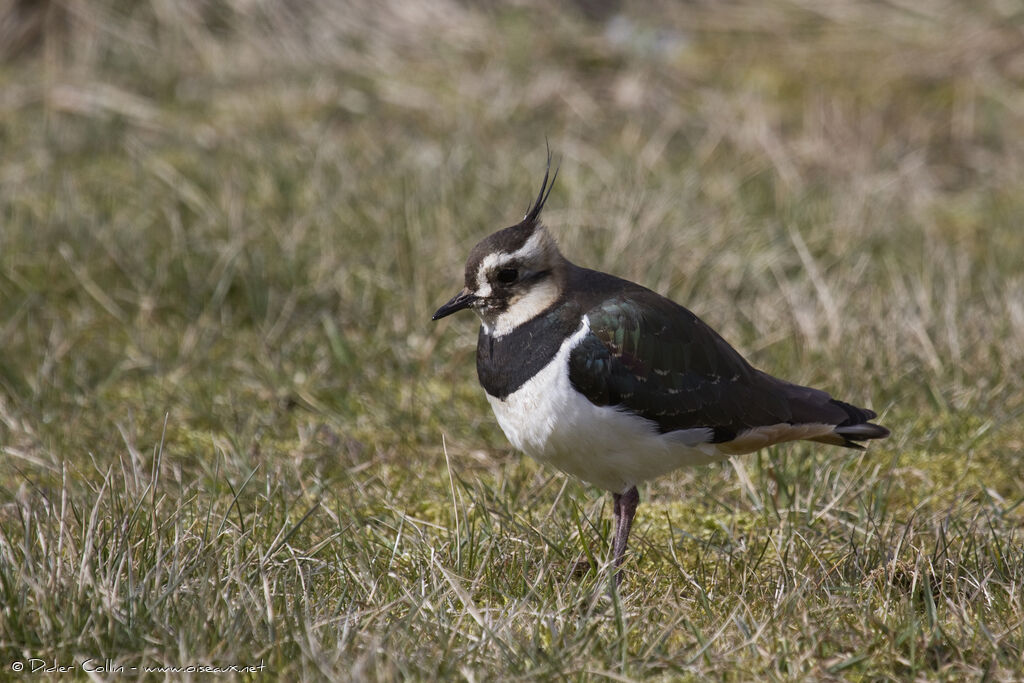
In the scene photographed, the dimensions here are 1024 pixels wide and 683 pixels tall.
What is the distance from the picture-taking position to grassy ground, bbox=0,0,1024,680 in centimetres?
335

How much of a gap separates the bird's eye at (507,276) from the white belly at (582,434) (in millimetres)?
313

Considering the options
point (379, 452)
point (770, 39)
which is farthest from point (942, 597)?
point (770, 39)

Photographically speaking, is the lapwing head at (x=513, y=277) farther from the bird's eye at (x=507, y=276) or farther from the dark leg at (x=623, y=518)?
the dark leg at (x=623, y=518)

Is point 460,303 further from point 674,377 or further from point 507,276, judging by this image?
point 674,377

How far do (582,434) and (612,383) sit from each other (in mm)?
212

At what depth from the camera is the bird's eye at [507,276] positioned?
13.3 ft

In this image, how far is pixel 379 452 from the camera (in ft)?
16.3

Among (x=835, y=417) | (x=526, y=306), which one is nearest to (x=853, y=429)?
(x=835, y=417)

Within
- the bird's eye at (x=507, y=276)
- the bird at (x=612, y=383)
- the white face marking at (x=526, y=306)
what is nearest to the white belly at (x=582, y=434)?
the bird at (x=612, y=383)

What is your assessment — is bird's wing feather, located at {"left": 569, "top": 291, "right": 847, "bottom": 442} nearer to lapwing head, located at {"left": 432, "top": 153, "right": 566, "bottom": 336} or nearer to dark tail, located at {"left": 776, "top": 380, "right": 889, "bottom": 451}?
dark tail, located at {"left": 776, "top": 380, "right": 889, "bottom": 451}

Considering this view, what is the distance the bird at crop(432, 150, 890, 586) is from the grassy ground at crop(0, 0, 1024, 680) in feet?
0.90

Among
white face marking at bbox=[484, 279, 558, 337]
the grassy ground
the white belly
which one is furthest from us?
white face marking at bbox=[484, 279, 558, 337]

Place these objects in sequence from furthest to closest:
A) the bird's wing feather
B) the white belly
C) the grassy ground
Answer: the bird's wing feather, the white belly, the grassy ground

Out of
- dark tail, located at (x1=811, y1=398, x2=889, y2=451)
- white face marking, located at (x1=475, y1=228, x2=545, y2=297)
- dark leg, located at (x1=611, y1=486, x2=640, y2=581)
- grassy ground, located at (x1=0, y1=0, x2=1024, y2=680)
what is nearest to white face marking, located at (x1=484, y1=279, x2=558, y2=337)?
white face marking, located at (x1=475, y1=228, x2=545, y2=297)
